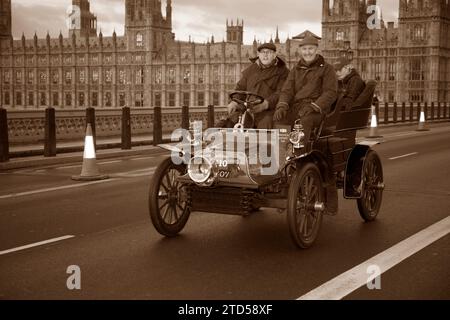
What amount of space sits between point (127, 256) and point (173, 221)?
96 centimetres

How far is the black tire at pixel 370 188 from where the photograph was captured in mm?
7195

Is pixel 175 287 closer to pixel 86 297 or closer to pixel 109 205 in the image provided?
pixel 86 297

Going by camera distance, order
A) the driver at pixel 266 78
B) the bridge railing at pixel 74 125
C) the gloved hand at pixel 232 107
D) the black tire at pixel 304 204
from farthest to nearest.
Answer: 1. the bridge railing at pixel 74 125
2. the driver at pixel 266 78
3. the gloved hand at pixel 232 107
4. the black tire at pixel 304 204

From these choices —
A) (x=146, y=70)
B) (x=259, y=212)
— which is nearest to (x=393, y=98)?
(x=146, y=70)

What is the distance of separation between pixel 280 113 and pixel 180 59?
99.2 m

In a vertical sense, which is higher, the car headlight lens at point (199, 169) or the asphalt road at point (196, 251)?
the car headlight lens at point (199, 169)

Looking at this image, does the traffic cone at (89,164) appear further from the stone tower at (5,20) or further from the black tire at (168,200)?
the stone tower at (5,20)

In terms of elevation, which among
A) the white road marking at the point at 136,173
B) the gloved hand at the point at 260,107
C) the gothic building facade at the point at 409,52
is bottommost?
the white road marking at the point at 136,173

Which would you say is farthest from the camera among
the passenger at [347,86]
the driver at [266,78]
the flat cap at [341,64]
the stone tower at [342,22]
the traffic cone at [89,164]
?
the stone tower at [342,22]

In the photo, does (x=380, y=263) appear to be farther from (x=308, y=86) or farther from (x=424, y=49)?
(x=424, y=49)

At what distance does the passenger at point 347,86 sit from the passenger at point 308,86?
443 mm

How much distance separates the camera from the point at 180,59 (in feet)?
341

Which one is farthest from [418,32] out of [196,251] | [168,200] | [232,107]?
[196,251]

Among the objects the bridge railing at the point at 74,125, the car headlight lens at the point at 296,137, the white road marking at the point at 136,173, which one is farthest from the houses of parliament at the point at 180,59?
the car headlight lens at the point at 296,137
